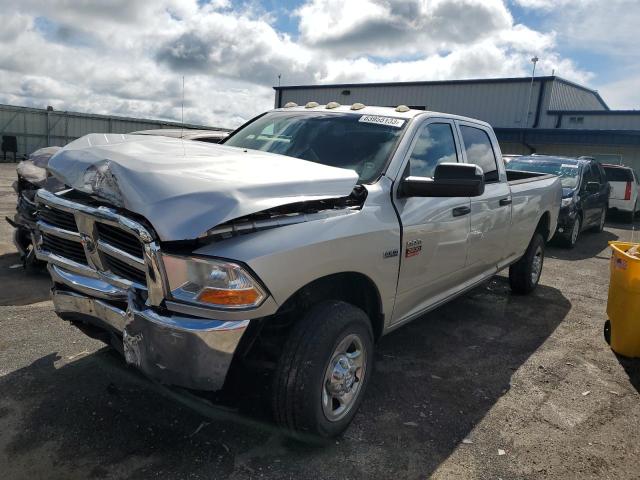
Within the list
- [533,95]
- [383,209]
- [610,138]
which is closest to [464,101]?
[533,95]

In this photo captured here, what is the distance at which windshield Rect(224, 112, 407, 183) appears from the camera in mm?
3395

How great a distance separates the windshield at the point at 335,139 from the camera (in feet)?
11.1

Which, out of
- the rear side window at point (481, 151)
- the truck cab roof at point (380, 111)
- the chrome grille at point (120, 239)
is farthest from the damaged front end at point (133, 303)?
the rear side window at point (481, 151)

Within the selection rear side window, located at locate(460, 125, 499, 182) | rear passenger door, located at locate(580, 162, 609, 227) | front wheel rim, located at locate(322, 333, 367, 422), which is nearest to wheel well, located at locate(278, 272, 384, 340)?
front wheel rim, located at locate(322, 333, 367, 422)

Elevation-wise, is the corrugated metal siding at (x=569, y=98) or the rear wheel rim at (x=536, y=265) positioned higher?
the corrugated metal siding at (x=569, y=98)

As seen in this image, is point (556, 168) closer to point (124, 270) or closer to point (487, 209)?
point (487, 209)

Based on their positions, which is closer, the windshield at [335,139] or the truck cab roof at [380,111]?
the windshield at [335,139]

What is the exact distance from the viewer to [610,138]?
21.2 metres

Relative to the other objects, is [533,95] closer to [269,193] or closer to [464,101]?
[464,101]

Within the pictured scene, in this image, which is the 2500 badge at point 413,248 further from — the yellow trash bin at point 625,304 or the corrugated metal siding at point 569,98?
the corrugated metal siding at point 569,98

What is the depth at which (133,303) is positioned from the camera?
7.80ft

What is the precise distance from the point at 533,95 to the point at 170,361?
85.9 feet

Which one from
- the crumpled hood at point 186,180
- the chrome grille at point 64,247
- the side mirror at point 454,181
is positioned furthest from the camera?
the side mirror at point 454,181

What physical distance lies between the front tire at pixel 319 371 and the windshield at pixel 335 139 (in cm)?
98
